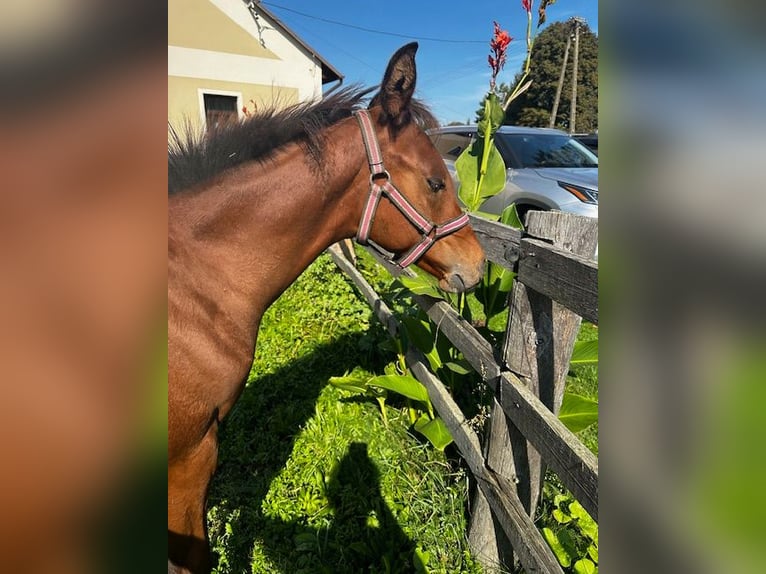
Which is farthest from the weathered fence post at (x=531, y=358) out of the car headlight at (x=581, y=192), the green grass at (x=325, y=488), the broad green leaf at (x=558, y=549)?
the car headlight at (x=581, y=192)

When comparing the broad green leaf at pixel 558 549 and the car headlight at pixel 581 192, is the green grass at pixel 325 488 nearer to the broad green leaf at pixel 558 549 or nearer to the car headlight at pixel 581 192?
the broad green leaf at pixel 558 549

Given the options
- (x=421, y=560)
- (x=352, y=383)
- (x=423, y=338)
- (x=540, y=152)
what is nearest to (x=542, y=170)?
(x=540, y=152)

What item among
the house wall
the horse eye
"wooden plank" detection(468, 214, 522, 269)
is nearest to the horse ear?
the horse eye

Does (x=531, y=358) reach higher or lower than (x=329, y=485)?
higher

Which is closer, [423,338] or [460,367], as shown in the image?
[460,367]

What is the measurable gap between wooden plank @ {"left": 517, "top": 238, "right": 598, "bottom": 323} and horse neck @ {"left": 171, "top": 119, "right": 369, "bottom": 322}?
744 millimetres

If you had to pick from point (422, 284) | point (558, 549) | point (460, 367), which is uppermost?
point (422, 284)

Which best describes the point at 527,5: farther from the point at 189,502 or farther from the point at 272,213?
the point at 189,502

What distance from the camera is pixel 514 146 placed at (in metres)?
6.44

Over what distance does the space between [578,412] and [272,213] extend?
4.57ft

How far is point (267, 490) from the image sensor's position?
8.89 ft
